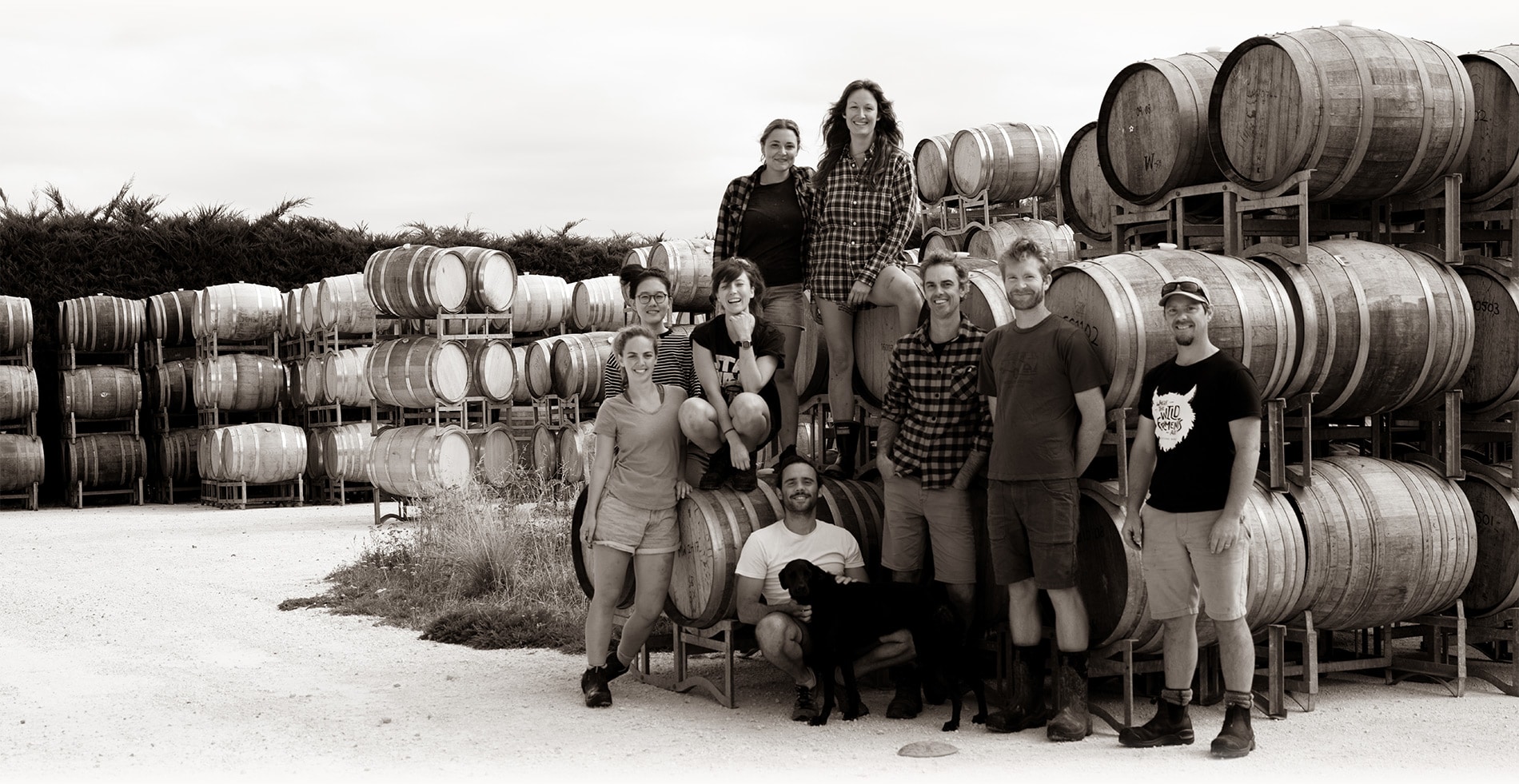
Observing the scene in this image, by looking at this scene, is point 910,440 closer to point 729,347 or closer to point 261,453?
point 729,347

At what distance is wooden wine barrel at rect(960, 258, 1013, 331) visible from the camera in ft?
21.0

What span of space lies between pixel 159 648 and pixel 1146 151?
6.11 meters

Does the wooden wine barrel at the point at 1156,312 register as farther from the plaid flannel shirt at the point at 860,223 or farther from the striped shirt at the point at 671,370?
the striped shirt at the point at 671,370

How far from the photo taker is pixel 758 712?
628cm

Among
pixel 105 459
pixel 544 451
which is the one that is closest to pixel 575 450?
pixel 544 451

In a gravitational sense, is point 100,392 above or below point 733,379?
below

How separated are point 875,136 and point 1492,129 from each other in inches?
118

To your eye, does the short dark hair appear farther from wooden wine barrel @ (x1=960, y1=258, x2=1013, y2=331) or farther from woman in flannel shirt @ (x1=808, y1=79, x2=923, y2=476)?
wooden wine barrel @ (x1=960, y1=258, x2=1013, y2=331)

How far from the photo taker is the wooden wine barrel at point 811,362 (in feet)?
24.4

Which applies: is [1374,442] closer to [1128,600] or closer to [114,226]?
[1128,600]

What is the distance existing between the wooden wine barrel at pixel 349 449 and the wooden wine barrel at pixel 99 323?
3997 millimetres

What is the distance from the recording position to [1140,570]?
574 centimetres

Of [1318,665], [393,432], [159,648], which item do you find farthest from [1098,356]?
[393,432]

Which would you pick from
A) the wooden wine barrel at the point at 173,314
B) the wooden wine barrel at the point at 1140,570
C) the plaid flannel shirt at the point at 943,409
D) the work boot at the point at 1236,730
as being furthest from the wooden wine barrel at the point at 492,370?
the work boot at the point at 1236,730
